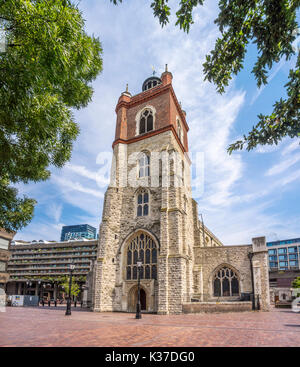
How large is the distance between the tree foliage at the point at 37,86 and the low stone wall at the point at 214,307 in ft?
49.3

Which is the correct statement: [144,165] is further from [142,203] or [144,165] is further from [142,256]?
[142,256]

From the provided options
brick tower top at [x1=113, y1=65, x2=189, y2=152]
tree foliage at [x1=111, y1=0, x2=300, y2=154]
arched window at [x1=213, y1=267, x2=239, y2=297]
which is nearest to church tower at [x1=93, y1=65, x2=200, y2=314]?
brick tower top at [x1=113, y1=65, x2=189, y2=152]

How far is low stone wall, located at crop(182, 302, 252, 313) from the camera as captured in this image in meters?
18.8

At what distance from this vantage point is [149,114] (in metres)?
28.8

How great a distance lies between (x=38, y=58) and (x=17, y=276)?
9536cm

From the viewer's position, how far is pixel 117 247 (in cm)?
2380

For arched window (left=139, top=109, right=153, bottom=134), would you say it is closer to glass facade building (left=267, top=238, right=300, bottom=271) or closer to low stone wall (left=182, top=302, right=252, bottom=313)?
low stone wall (left=182, top=302, right=252, bottom=313)

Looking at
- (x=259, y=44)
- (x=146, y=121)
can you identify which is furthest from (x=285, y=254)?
(x=259, y=44)

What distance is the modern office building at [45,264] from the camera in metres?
79.1

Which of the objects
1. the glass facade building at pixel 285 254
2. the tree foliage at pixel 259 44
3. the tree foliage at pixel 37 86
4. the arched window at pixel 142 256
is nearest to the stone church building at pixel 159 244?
the arched window at pixel 142 256

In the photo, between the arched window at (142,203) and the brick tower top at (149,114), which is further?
the brick tower top at (149,114)

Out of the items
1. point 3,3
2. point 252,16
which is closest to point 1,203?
point 3,3

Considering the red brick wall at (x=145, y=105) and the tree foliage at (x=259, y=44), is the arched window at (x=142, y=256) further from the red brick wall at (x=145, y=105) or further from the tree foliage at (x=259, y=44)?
the tree foliage at (x=259, y=44)

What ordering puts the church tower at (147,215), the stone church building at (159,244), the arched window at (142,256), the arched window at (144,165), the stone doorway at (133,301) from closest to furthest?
the stone church building at (159,244), the church tower at (147,215), the stone doorway at (133,301), the arched window at (142,256), the arched window at (144,165)
